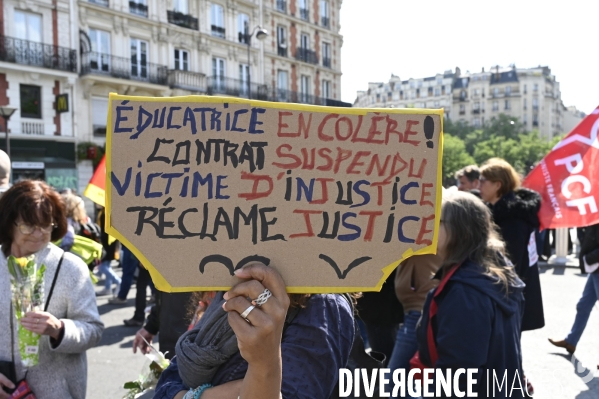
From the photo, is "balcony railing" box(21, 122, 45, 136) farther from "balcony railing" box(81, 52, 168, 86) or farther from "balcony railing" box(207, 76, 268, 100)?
"balcony railing" box(207, 76, 268, 100)

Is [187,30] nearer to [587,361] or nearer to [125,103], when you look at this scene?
[587,361]

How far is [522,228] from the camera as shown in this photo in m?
3.89

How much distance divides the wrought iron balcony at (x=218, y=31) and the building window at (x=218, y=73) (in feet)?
4.03

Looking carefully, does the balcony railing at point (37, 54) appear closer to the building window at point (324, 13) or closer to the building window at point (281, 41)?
the building window at point (281, 41)

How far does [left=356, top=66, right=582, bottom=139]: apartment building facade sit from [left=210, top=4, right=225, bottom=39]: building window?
5991 cm

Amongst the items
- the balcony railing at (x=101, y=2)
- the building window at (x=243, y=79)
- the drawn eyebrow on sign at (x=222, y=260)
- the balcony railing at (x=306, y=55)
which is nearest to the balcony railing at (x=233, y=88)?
the building window at (x=243, y=79)

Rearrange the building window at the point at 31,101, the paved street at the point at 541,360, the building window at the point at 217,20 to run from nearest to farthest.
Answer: the paved street at the point at 541,360 → the building window at the point at 31,101 → the building window at the point at 217,20

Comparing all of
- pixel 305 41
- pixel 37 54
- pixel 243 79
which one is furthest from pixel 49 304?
pixel 305 41

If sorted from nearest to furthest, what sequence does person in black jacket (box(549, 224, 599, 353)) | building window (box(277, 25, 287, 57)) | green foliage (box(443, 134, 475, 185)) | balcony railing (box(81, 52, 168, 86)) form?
person in black jacket (box(549, 224, 599, 353)) < balcony railing (box(81, 52, 168, 86)) < building window (box(277, 25, 287, 57)) < green foliage (box(443, 134, 475, 185))

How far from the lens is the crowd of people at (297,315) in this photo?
3.92 feet

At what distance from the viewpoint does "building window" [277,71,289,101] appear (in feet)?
96.6

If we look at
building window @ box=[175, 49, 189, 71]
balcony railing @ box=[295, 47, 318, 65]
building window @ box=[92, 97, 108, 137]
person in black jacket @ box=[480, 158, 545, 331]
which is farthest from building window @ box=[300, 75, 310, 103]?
person in black jacket @ box=[480, 158, 545, 331]

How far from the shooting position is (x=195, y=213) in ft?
4.01

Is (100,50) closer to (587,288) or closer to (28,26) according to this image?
(28,26)
